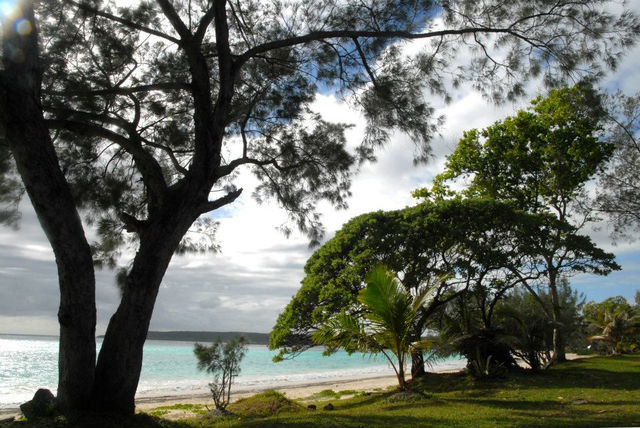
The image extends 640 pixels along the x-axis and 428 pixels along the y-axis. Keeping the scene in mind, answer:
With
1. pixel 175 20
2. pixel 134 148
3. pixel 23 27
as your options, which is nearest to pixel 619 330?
pixel 134 148

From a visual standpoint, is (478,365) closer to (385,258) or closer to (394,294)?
(385,258)

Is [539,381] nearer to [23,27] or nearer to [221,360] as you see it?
[221,360]

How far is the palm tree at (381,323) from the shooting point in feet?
28.8

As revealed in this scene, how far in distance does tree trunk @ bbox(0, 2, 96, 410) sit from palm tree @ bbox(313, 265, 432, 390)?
494 cm

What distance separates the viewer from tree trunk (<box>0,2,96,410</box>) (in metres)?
5.04

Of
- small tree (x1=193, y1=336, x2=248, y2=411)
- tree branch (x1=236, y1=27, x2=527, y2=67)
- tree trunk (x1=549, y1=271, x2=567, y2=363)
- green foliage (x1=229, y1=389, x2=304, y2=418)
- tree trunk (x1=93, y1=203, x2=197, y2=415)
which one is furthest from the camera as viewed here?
tree trunk (x1=549, y1=271, x2=567, y2=363)

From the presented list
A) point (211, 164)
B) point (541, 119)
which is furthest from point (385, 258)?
point (541, 119)

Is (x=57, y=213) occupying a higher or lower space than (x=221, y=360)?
higher

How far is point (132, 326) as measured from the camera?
17.9 feet

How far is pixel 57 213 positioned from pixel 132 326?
1485 millimetres

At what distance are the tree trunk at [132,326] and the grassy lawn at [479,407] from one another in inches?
12.7

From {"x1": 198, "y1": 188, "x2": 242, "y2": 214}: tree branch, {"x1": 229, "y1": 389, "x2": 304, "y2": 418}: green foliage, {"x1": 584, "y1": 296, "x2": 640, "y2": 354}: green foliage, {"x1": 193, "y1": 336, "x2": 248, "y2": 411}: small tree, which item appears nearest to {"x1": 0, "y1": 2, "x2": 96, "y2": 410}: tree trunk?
{"x1": 198, "y1": 188, "x2": 242, "y2": 214}: tree branch

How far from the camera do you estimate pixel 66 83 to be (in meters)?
6.61

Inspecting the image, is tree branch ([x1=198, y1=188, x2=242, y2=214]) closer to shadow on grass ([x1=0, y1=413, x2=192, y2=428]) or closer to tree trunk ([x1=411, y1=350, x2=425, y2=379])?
shadow on grass ([x1=0, y1=413, x2=192, y2=428])
